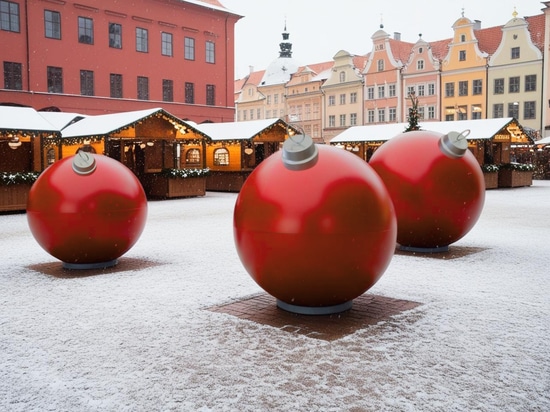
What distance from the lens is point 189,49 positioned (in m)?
46.2

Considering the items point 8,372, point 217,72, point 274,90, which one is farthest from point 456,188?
point 274,90

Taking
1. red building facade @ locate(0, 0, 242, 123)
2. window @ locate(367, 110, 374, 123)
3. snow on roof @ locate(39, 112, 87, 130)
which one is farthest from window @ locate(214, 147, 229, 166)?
window @ locate(367, 110, 374, 123)

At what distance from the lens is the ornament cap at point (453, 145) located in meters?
9.98

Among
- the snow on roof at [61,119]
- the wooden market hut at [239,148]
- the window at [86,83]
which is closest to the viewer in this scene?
the snow on roof at [61,119]

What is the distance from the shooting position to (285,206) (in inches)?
235

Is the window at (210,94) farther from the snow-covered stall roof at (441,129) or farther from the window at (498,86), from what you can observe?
the window at (498,86)

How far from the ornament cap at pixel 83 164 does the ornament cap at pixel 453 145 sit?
18.7 ft

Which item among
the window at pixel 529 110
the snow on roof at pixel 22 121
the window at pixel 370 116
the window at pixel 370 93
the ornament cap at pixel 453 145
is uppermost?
the window at pixel 370 93

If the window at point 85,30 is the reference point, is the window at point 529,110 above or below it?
below

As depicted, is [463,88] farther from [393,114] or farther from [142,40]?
[142,40]

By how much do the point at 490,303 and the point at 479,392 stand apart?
2875 millimetres

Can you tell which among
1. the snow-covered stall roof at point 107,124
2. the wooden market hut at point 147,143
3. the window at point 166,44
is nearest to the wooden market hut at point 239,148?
the wooden market hut at point 147,143

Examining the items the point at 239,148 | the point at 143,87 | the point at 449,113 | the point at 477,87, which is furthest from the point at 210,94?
the point at 477,87

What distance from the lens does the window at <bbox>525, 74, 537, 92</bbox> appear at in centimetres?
5150
